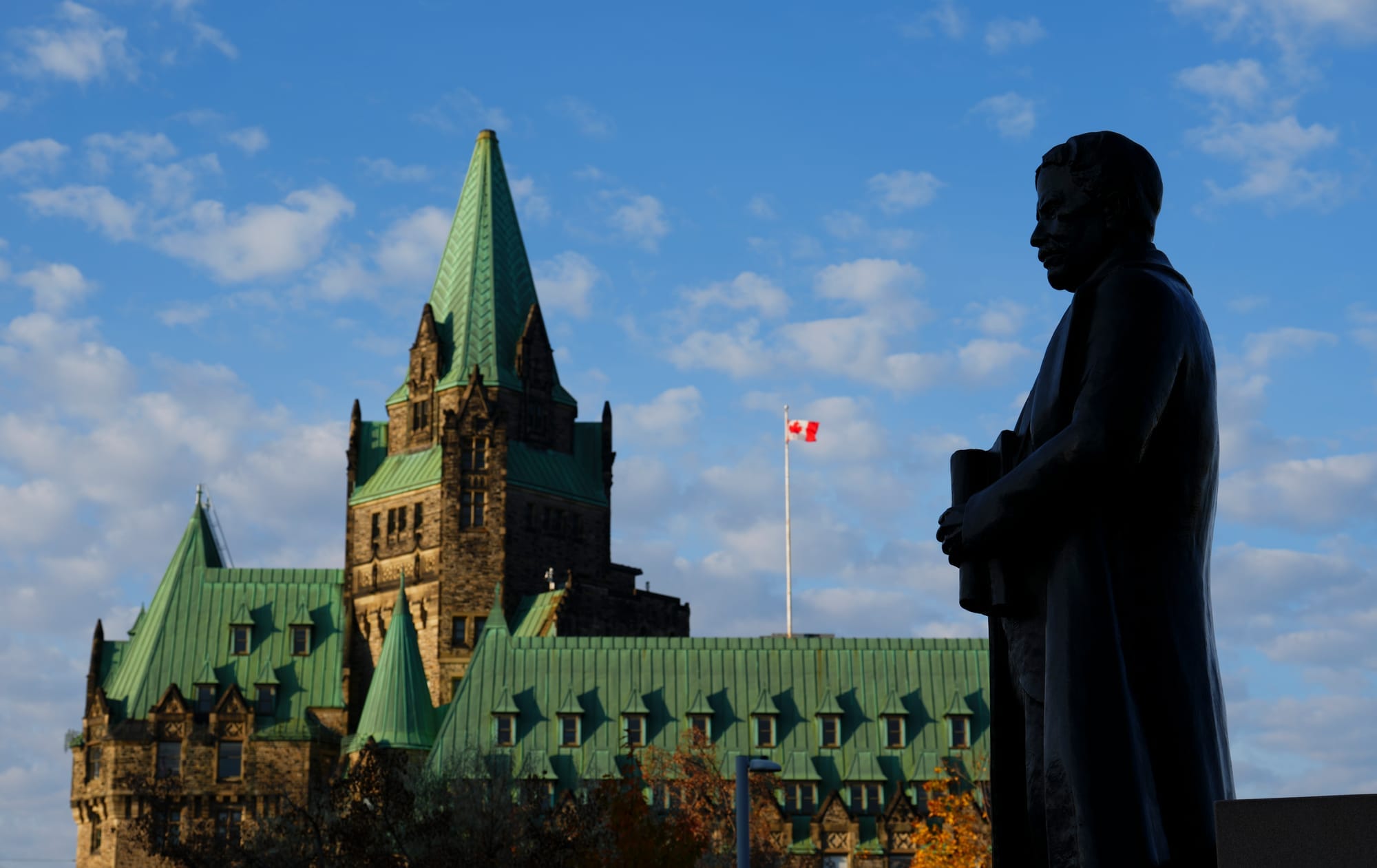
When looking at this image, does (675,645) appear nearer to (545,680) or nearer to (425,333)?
(545,680)

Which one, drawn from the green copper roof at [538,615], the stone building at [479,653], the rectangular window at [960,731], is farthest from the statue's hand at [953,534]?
the green copper roof at [538,615]

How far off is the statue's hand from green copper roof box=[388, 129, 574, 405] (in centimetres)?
10327

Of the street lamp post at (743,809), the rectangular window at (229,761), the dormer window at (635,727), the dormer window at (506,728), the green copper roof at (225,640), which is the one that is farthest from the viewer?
the green copper roof at (225,640)

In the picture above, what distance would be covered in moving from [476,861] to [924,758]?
151ft

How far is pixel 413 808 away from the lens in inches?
2303

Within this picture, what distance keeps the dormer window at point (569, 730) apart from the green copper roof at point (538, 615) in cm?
671

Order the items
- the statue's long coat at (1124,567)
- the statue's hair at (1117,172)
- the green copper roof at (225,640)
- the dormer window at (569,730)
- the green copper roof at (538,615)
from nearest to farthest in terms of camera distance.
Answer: the statue's long coat at (1124,567) → the statue's hair at (1117,172) → the dormer window at (569,730) → the green copper roof at (538,615) → the green copper roof at (225,640)

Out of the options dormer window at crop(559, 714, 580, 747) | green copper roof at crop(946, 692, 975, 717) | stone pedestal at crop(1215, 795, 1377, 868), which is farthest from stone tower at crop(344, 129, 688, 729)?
stone pedestal at crop(1215, 795, 1377, 868)

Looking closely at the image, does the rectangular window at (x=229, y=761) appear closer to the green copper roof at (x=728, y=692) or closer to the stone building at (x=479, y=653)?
the stone building at (x=479, y=653)

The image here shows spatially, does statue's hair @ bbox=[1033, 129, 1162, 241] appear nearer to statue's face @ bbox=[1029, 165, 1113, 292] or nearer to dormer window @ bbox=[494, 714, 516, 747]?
statue's face @ bbox=[1029, 165, 1113, 292]

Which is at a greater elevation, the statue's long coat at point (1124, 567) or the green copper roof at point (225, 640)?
the green copper roof at point (225, 640)

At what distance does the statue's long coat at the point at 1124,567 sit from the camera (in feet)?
21.1

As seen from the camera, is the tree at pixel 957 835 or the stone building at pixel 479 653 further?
the stone building at pixel 479 653

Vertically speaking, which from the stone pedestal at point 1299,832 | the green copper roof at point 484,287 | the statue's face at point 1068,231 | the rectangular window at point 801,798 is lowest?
the stone pedestal at point 1299,832
